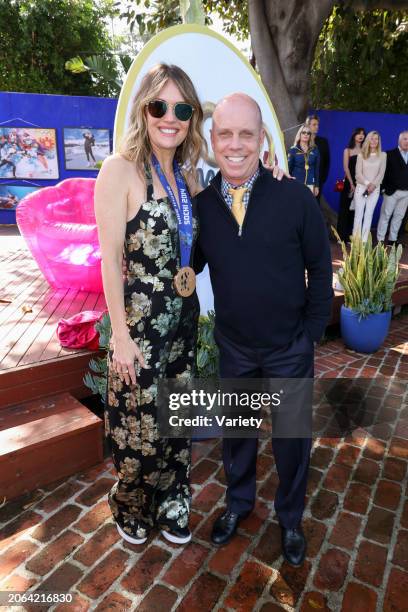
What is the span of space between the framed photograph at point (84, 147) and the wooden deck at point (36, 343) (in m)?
6.03

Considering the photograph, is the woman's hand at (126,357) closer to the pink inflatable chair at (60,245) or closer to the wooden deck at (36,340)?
the wooden deck at (36,340)

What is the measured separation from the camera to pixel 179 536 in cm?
240

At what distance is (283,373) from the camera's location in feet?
7.06

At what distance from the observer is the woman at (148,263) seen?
185cm

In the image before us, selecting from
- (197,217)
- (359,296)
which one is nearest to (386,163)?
(359,296)

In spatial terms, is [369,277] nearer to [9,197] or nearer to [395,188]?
[395,188]

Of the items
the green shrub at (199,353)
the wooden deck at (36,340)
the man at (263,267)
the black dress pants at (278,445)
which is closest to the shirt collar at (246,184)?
the man at (263,267)

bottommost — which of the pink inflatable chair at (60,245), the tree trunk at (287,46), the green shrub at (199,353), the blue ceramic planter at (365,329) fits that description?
the blue ceramic planter at (365,329)

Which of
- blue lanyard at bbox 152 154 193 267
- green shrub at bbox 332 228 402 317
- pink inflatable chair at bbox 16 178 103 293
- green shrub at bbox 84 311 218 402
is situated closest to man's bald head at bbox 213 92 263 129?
blue lanyard at bbox 152 154 193 267

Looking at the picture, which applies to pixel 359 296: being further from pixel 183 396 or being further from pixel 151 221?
pixel 151 221

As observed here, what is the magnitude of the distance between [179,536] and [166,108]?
6.94 ft

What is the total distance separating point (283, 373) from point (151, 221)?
37.2 inches

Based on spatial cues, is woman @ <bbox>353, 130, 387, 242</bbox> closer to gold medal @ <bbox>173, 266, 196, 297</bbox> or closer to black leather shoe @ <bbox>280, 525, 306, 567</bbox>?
black leather shoe @ <bbox>280, 525, 306, 567</bbox>

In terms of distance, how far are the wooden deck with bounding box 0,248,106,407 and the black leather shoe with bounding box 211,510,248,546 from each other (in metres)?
1.60
